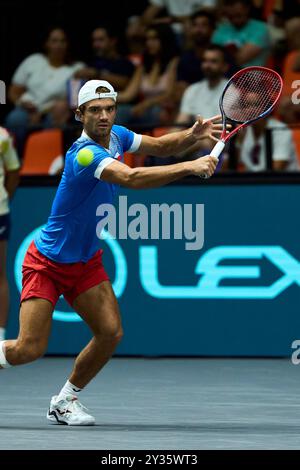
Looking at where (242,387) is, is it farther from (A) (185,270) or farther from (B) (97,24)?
(B) (97,24)

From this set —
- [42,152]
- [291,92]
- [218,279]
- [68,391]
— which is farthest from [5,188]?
[68,391]

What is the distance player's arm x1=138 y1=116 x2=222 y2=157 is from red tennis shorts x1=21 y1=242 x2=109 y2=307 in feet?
2.66

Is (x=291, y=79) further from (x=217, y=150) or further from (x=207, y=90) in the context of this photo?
(x=217, y=150)

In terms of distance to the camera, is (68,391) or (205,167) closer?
(205,167)

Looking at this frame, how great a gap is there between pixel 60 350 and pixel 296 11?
179 inches

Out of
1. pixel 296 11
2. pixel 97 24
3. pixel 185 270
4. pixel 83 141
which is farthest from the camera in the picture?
pixel 97 24

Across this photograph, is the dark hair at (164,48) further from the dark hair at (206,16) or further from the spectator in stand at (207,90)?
the spectator in stand at (207,90)

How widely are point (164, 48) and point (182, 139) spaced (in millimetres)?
6096

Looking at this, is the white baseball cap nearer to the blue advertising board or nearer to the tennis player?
the tennis player

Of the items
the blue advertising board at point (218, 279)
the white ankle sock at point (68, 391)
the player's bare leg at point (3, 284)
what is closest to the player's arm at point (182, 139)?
the white ankle sock at point (68, 391)

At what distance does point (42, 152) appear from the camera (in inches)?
508

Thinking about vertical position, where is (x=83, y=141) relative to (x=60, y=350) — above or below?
above
